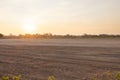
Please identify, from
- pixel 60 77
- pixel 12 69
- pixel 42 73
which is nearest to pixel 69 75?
pixel 60 77

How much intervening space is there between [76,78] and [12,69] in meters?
3.70

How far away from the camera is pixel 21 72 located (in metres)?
11.9

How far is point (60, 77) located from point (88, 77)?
103 centimetres

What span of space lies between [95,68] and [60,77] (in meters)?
2.51

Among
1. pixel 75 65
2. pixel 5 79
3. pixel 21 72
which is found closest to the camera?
pixel 5 79

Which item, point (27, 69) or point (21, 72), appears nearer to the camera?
point (21, 72)

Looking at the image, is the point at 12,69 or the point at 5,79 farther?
the point at 12,69

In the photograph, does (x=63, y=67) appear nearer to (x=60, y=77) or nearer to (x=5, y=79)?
(x=60, y=77)

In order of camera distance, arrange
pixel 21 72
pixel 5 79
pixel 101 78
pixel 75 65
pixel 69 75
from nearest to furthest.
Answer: pixel 5 79
pixel 101 78
pixel 69 75
pixel 21 72
pixel 75 65

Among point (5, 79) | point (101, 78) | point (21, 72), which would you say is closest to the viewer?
point (5, 79)

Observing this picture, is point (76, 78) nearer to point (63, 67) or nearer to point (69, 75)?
point (69, 75)

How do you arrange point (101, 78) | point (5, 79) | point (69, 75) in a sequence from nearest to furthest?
point (5, 79) < point (101, 78) < point (69, 75)

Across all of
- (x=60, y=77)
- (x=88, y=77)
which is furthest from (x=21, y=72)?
(x=88, y=77)

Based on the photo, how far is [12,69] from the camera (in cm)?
1284
